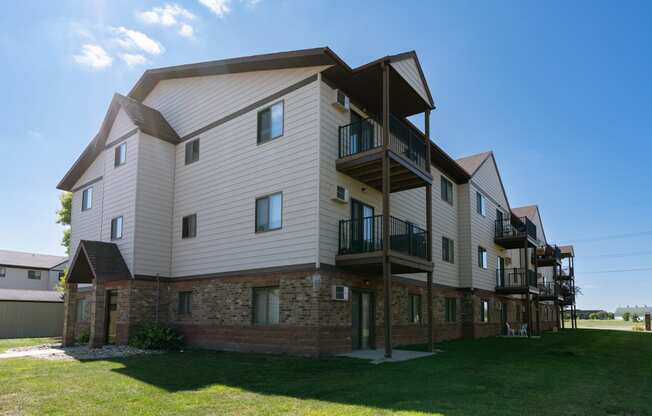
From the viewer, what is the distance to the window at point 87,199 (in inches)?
914

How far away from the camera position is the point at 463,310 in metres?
24.1

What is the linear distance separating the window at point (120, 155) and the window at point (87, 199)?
3.88 metres

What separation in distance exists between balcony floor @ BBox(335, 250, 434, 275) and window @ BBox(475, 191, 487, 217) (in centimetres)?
1125

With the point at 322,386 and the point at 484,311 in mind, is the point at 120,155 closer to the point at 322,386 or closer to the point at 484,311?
the point at 322,386

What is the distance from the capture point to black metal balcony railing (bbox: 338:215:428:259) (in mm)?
14875

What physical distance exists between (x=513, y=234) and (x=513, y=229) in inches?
50.7

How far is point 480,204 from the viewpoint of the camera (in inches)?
1049

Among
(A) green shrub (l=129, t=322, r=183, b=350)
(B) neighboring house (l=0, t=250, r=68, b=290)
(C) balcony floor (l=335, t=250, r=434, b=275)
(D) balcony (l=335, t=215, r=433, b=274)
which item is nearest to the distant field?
(D) balcony (l=335, t=215, r=433, b=274)

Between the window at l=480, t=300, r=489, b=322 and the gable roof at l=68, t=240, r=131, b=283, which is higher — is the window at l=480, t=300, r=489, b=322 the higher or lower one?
the lower one

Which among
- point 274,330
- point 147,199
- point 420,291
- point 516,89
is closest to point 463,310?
point 420,291

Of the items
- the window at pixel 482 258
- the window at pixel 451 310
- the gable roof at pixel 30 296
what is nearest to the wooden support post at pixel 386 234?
the window at pixel 451 310

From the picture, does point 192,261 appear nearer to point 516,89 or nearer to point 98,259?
point 98,259

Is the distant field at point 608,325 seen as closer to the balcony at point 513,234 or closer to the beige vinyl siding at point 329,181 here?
the balcony at point 513,234

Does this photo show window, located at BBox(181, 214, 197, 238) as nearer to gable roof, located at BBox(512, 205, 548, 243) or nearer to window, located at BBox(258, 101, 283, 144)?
window, located at BBox(258, 101, 283, 144)
